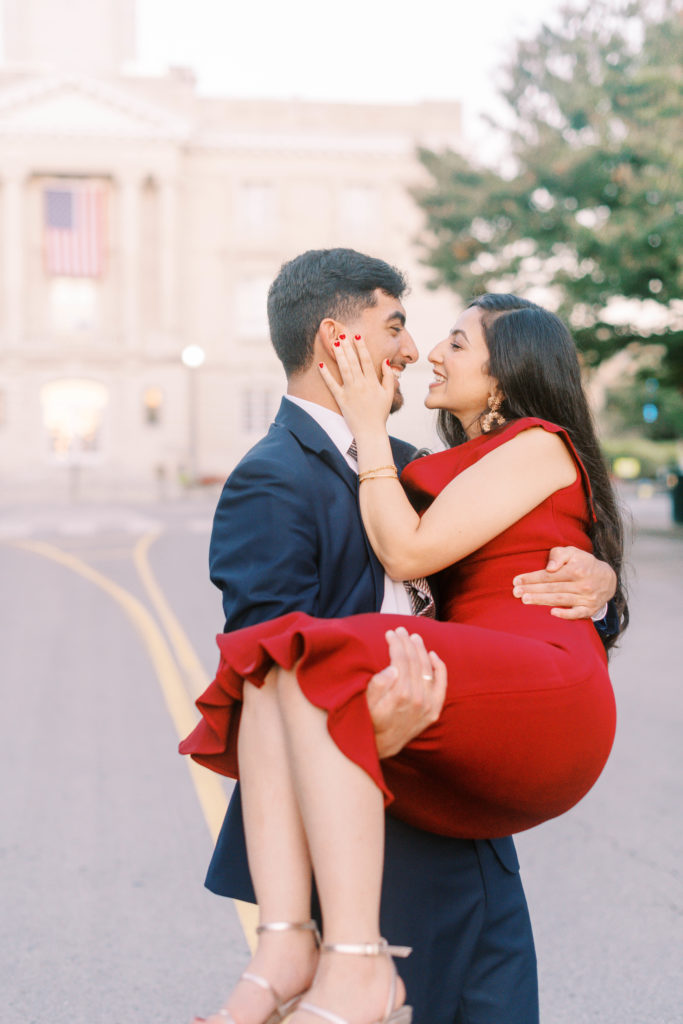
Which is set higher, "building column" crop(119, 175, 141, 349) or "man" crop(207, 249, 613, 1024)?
"building column" crop(119, 175, 141, 349)

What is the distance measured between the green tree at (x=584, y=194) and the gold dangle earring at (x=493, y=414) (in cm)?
1292

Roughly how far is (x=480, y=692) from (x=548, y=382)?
828 millimetres

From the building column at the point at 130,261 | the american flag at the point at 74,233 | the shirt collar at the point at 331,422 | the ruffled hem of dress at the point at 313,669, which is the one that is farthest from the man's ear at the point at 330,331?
the building column at the point at 130,261

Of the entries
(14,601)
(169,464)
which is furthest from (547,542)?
(169,464)

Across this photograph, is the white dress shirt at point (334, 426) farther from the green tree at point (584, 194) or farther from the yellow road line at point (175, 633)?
the green tree at point (584, 194)

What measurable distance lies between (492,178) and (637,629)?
1141 cm

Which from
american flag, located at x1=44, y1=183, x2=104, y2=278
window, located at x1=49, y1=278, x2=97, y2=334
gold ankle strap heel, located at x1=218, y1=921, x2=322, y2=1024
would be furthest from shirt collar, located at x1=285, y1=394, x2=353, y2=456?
window, located at x1=49, y1=278, x2=97, y2=334

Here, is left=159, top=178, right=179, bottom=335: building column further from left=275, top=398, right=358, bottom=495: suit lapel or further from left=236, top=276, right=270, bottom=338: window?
left=275, top=398, right=358, bottom=495: suit lapel

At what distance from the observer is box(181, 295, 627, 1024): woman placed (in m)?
1.79

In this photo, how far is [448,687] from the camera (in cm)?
191

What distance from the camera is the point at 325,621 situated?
185 centimetres

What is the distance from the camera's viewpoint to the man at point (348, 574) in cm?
214

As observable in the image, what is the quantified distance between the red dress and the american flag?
46490 mm

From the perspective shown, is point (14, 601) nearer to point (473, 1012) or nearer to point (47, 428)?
point (473, 1012)
